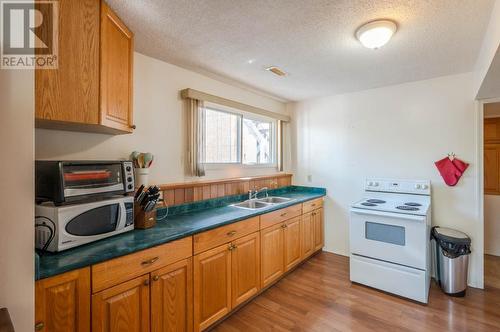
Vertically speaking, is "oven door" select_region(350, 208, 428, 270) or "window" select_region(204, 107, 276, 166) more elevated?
"window" select_region(204, 107, 276, 166)

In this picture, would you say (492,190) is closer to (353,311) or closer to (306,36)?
(353,311)

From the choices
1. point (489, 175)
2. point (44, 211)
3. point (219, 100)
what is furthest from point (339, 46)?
point (489, 175)

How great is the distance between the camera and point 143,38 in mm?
1834

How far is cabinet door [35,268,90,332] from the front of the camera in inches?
40.7

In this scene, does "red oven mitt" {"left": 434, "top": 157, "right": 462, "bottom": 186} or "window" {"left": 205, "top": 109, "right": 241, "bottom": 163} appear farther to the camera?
"window" {"left": 205, "top": 109, "right": 241, "bottom": 163}

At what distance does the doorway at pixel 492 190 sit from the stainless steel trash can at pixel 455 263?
2.96ft

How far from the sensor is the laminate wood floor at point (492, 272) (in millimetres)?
2582

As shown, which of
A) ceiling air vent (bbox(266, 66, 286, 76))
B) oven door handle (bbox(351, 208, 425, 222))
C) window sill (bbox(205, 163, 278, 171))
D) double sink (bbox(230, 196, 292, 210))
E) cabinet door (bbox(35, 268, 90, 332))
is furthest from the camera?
double sink (bbox(230, 196, 292, 210))

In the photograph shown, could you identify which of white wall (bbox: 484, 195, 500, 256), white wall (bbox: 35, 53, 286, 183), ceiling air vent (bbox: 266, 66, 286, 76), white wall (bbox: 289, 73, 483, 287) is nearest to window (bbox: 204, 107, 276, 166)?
white wall (bbox: 35, 53, 286, 183)

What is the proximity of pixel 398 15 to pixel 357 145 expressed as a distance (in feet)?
6.36

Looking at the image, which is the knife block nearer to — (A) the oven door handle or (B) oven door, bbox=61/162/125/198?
(B) oven door, bbox=61/162/125/198

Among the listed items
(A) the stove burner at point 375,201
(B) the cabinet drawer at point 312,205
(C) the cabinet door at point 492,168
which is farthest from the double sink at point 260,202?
(C) the cabinet door at point 492,168

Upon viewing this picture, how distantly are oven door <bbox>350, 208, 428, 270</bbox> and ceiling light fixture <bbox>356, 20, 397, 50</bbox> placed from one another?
1.64 m

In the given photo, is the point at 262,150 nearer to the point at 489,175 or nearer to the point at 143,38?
the point at 143,38
